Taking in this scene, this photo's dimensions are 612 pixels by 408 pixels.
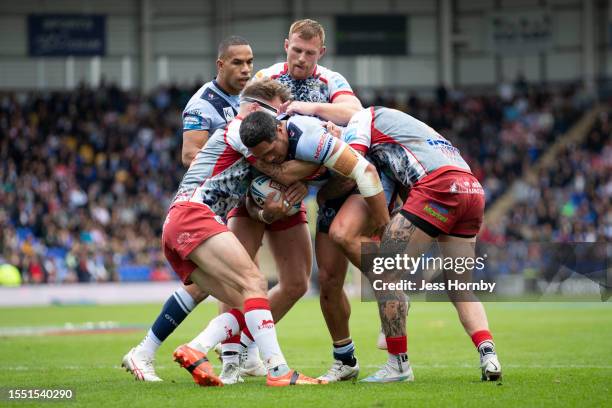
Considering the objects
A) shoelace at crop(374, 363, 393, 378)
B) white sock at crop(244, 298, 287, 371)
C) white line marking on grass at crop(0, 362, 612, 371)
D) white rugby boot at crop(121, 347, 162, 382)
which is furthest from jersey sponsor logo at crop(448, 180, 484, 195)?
white rugby boot at crop(121, 347, 162, 382)

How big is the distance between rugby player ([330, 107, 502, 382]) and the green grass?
0.39 meters

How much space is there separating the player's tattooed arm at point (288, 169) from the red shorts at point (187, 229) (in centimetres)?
56

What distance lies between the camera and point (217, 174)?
808 centimetres

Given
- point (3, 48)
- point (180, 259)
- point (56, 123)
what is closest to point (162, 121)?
point (56, 123)

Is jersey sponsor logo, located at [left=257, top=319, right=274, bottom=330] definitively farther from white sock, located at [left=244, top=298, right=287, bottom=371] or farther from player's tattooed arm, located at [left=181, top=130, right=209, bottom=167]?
player's tattooed arm, located at [left=181, top=130, right=209, bottom=167]

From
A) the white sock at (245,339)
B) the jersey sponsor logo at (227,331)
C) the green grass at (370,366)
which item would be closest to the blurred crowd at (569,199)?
the green grass at (370,366)

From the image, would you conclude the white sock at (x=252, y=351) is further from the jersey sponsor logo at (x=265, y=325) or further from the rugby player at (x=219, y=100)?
the rugby player at (x=219, y=100)

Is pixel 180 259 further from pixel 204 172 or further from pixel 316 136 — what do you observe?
pixel 316 136

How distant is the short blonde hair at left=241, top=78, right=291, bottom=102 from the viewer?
818 centimetres

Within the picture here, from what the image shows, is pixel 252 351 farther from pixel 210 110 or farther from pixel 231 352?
pixel 210 110

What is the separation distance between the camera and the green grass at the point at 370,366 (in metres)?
6.85

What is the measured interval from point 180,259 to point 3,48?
108ft

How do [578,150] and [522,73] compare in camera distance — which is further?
[522,73]

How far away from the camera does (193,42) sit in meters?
40.9
